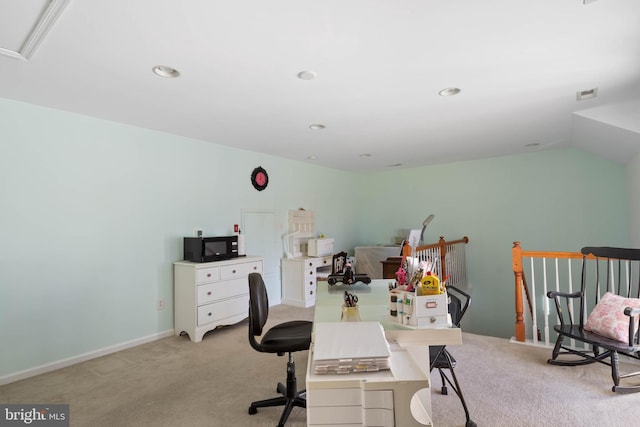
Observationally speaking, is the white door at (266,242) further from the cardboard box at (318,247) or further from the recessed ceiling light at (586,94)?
the recessed ceiling light at (586,94)

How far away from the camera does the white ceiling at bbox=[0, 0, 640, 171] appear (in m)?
1.68

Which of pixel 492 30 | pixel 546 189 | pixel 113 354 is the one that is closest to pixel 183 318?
pixel 113 354

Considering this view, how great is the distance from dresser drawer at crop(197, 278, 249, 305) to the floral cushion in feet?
11.3

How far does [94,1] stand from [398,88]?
6.76 feet

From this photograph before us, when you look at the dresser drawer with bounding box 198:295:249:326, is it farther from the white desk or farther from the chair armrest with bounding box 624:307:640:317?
the chair armrest with bounding box 624:307:640:317

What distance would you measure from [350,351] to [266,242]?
12.8 ft

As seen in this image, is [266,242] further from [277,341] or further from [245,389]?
[277,341]

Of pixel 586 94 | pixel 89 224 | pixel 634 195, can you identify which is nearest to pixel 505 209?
pixel 634 195

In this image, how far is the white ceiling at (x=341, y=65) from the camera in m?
1.68

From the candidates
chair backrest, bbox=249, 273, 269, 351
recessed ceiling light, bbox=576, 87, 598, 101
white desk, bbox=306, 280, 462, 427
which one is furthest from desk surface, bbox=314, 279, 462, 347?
recessed ceiling light, bbox=576, 87, 598, 101

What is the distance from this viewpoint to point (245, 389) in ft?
8.07

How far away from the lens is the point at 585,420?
1.96 m

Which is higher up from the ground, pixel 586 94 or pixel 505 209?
pixel 586 94

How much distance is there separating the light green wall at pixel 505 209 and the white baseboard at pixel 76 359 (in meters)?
4.75
